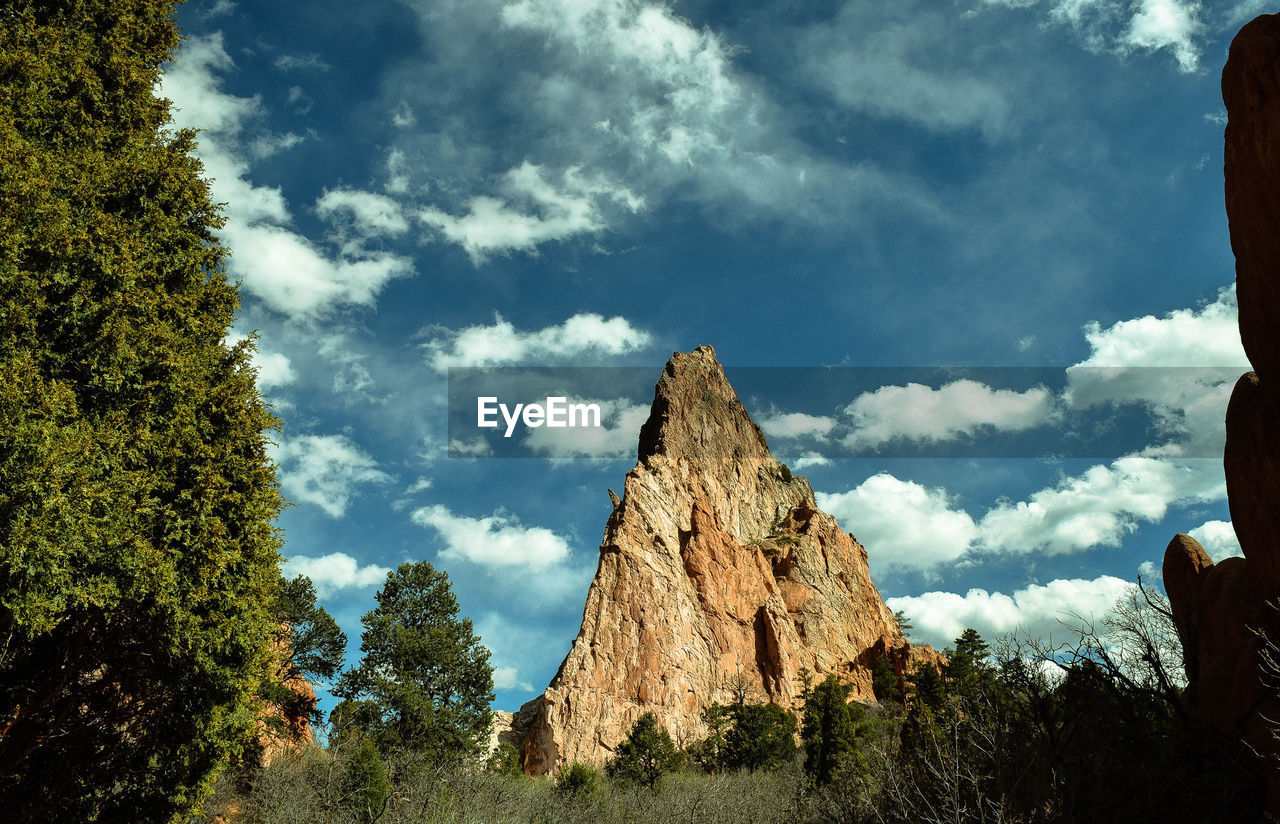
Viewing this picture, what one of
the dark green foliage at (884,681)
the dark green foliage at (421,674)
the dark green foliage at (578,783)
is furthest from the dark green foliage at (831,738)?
the dark green foliage at (884,681)

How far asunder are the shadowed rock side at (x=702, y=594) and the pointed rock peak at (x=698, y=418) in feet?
0.61

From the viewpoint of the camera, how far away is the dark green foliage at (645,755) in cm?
4063

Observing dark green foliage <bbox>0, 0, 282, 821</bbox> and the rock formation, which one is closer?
dark green foliage <bbox>0, 0, 282, 821</bbox>

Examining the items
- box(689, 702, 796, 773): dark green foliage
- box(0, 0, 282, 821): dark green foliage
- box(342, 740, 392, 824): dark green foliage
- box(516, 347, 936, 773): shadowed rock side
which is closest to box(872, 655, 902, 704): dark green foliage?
box(516, 347, 936, 773): shadowed rock side

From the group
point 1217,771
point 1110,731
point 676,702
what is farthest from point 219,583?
point 676,702

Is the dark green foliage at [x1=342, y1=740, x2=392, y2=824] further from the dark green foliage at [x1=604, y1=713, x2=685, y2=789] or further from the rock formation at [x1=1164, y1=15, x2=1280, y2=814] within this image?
the dark green foliage at [x1=604, y1=713, x2=685, y2=789]

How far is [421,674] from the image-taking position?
32.9m

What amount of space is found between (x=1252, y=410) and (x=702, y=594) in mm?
55621

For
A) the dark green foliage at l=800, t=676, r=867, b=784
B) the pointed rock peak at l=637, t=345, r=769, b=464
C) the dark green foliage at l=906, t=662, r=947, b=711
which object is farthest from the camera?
the pointed rock peak at l=637, t=345, r=769, b=464

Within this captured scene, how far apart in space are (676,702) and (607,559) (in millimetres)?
11901

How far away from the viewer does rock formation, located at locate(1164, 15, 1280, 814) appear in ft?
41.0

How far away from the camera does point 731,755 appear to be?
45.6 m

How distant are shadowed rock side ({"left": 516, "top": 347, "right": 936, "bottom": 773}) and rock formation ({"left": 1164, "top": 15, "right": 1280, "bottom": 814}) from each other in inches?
1639

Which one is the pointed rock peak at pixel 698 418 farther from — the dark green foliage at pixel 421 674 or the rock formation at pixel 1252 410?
the rock formation at pixel 1252 410
